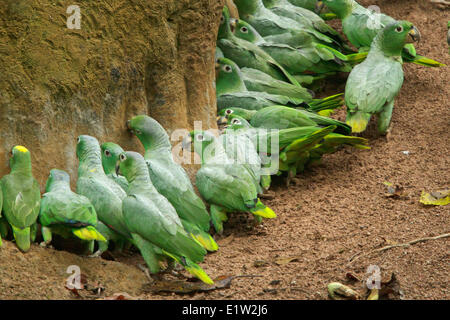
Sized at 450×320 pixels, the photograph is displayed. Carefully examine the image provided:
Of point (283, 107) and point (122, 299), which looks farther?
point (283, 107)

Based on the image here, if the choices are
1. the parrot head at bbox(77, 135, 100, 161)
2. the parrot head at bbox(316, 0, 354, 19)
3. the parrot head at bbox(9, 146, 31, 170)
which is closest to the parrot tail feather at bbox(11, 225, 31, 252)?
the parrot head at bbox(9, 146, 31, 170)

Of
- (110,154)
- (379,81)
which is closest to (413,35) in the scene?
(379,81)

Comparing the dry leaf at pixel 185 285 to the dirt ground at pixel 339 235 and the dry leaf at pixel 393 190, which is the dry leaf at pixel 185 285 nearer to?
the dirt ground at pixel 339 235

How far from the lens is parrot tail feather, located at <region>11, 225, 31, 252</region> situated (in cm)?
424

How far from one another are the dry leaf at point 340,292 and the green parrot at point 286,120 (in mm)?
2387

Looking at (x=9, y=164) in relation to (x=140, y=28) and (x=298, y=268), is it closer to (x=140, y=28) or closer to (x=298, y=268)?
(x=140, y=28)

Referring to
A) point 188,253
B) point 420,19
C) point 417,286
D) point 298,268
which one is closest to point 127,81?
point 188,253

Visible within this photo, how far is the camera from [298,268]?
15.0ft

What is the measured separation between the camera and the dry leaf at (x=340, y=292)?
3941 millimetres

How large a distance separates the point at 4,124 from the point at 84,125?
23.5 inches

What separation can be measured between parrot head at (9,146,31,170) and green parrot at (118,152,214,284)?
0.66m

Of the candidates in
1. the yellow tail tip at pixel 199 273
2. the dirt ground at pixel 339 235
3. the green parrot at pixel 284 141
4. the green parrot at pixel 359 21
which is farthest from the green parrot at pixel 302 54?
the yellow tail tip at pixel 199 273

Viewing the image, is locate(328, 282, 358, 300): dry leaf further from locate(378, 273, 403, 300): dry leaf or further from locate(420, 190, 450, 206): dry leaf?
locate(420, 190, 450, 206): dry leaf

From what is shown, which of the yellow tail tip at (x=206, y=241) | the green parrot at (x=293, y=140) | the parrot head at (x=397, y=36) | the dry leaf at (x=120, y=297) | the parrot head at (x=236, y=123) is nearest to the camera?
the dry leaf at (x=120, y=297)
